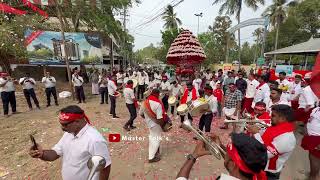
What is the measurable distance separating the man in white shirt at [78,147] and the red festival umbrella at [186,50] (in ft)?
36.9

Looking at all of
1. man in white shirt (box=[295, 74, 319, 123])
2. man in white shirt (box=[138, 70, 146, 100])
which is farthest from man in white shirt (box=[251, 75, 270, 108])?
man in white shirt (box=[138, 70, 146, 100])

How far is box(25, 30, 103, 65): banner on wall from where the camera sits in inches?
725

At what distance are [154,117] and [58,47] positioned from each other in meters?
16.0

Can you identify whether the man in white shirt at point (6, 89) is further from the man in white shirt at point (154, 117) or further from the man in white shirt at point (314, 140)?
→ the man in white shirt at point (314, 140)

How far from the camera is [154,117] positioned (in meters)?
5.72

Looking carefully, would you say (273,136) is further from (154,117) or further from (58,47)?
(58,47)

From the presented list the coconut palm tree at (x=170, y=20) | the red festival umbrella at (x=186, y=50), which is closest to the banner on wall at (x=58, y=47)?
the red festival umbrella at (x=186, y=50)

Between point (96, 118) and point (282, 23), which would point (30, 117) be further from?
point (282, 23)

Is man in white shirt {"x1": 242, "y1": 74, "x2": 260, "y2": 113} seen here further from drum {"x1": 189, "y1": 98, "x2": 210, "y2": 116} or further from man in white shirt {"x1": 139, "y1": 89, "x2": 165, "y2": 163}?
man in white shirt {"x1": 139, "y1": 89, "x2": 165, "y2": 163}

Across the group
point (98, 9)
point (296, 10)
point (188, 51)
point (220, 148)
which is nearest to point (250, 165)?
point (220, 148)

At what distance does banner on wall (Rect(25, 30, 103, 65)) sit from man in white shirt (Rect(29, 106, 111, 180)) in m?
16.4

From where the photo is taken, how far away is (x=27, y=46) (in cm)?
1816

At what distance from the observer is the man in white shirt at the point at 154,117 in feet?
18.7

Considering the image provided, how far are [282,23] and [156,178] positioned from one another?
42766 millimetres
